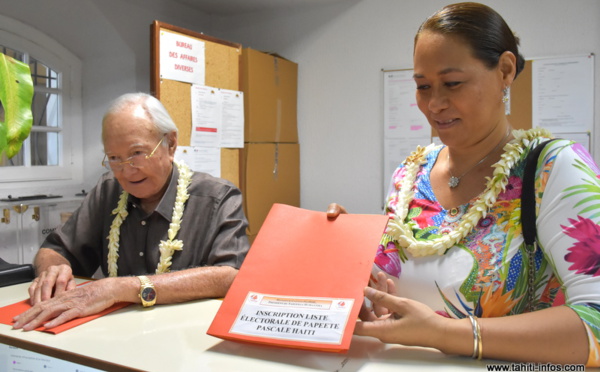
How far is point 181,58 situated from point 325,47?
1423 mm

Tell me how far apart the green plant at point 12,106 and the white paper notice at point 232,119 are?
197 centimetres

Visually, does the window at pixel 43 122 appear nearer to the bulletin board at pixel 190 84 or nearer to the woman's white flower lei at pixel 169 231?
the bulletin board at pixel 190 84

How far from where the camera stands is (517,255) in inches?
34.9

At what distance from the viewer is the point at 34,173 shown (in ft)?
10.3

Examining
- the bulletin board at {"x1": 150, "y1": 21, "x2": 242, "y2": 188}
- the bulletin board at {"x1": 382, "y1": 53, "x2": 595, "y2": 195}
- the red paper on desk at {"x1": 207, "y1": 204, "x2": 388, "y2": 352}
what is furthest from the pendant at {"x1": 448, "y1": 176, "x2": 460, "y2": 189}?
the bulletin board at {"x1": 382, "y1": 53, "x2": 595, "y2": 195}

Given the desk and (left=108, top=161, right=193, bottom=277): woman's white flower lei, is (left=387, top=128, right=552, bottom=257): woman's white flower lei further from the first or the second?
(left=108, top=161, right=193, bottom=277): woman's white flower lei

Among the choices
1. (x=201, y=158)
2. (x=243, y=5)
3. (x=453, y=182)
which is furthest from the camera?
(x=243, y=5)

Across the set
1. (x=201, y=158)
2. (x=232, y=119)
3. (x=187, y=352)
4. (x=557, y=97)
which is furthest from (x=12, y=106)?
(x=557, y=97)

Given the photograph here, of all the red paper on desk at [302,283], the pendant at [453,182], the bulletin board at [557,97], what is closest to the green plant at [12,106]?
the red paper on desk at [302,283]

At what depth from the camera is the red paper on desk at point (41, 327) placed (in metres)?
0.99

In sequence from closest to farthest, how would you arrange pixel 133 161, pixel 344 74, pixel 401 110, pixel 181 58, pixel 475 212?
pixel 475 212
pixel 133 161
pixel 181 58
pixel 401 110
pixel 344 74

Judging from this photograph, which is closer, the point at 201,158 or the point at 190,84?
the point at 190,84

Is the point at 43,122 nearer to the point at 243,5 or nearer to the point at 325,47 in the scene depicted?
the point at 243,5

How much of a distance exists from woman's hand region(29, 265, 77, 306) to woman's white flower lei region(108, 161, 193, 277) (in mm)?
286
